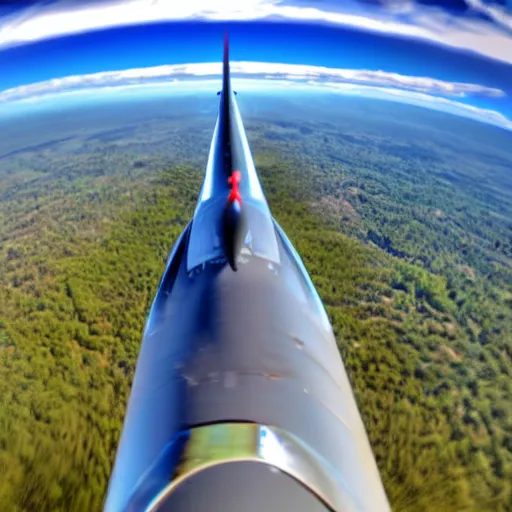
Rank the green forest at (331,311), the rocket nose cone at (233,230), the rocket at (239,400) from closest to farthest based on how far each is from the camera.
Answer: the rocket at (239,400) → the rocket nose cone at (233,230) → the green forest at (331,311)

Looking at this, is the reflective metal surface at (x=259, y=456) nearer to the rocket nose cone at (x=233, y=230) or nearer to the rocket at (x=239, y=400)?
the rocket at (x=239, y=400)

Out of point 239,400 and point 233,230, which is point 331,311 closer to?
point 233,230

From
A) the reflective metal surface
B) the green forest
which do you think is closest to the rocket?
the reflective metal surface

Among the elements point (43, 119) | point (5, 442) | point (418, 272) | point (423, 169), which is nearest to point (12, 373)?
point (5, 442)

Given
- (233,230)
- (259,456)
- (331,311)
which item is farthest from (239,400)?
(331,311)

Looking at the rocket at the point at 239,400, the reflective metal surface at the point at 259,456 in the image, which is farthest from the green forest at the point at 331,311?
the reflective metal surface at the point at 259,456

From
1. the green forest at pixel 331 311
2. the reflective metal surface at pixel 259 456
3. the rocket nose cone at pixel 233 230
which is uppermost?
the rocket nose cone at pixel 233 230
